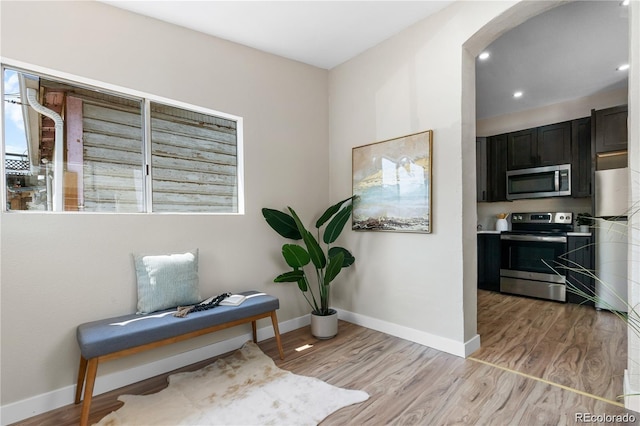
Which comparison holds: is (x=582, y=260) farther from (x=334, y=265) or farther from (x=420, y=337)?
(x=334, y=265)

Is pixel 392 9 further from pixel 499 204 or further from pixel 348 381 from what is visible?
pixel 499 204

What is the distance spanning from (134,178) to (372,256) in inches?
93.8

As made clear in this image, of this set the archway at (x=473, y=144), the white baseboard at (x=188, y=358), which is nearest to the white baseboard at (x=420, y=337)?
the white baseboard at (x=188, y=358)

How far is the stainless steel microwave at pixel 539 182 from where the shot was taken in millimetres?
4223

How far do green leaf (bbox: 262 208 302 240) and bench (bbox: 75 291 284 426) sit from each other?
0.80 m

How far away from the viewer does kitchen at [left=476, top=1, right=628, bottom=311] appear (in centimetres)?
308

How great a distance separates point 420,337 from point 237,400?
5.60ft

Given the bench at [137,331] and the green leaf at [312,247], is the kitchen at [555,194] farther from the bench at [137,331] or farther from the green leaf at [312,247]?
the bench at [137,331]

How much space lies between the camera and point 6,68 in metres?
2.03

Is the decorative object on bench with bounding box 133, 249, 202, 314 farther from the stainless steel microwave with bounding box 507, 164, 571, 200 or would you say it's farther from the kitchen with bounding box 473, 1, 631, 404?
the stainless steel microwave with bounding box 507, 164, 571, 200

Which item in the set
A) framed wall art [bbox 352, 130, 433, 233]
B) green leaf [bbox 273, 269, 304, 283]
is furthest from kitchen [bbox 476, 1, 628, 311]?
green leaf [bbox 273, 269, 304, 283]

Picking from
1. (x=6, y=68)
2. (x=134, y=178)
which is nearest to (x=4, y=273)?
(x=134, y=178)

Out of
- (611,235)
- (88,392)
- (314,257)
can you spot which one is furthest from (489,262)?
(88,392)

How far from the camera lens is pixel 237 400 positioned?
200 cm
